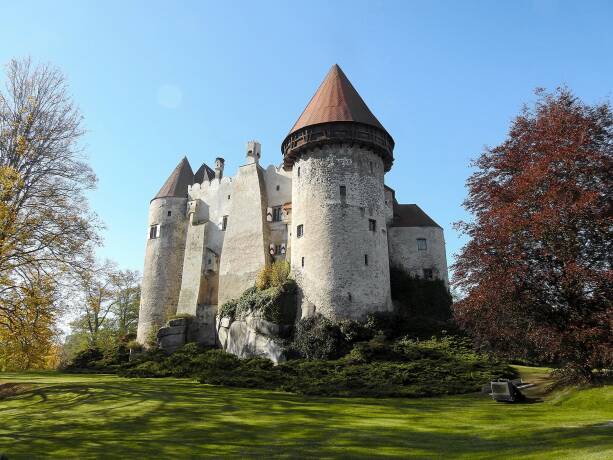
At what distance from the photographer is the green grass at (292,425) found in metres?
9.74

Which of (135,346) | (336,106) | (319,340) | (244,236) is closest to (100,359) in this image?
(135,346)

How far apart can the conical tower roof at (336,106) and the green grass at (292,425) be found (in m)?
20.6

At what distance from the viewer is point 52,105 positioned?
1973 centimetres

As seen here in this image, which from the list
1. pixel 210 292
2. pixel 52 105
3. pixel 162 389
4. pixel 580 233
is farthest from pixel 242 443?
pixel 210 292

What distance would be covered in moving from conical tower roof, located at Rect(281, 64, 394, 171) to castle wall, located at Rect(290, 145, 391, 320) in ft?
2.21

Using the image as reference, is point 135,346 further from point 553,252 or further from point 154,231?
point 553,252

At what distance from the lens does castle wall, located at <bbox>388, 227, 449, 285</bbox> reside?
34.8 meters

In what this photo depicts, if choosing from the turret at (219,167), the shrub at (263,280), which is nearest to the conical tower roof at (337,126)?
the shrub at (263,280)

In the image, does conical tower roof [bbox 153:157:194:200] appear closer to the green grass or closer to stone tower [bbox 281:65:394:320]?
stone tower [bbox 281:65:394:320]

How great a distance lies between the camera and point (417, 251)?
116 feet

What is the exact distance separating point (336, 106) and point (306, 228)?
9.09 metres

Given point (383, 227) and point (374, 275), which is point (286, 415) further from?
point (383, 227)

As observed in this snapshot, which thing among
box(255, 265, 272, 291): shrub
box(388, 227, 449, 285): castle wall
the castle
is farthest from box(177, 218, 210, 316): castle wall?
box(388, 227, 449, 285): castle wall

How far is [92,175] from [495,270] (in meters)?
15.9
